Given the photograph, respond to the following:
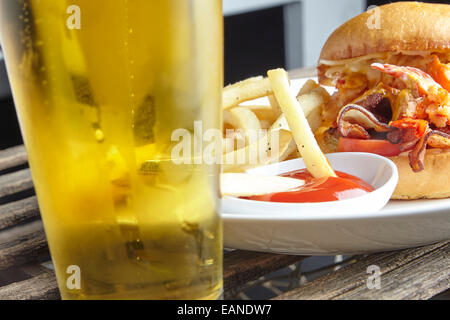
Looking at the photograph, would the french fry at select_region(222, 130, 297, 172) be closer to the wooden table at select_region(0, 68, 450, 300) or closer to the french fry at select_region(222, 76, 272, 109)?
the french fry at select_region(222, 76, 272, 109)

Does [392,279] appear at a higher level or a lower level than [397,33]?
lower

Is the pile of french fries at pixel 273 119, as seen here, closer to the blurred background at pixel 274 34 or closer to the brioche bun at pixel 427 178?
the brioche bun at pixel 427 178

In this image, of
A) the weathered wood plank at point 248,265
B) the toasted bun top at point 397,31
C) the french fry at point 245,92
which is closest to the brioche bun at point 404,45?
the toasted bun top at point 397,31

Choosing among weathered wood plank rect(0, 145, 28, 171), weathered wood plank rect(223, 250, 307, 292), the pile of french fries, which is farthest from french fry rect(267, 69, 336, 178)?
weathered wood plank rect(0, 145, 28, 171)

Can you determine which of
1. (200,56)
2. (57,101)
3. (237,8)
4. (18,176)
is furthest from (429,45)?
(237,8)

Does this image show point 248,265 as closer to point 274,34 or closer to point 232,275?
point 232,275

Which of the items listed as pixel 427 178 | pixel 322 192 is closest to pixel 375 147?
pixel 427 178
